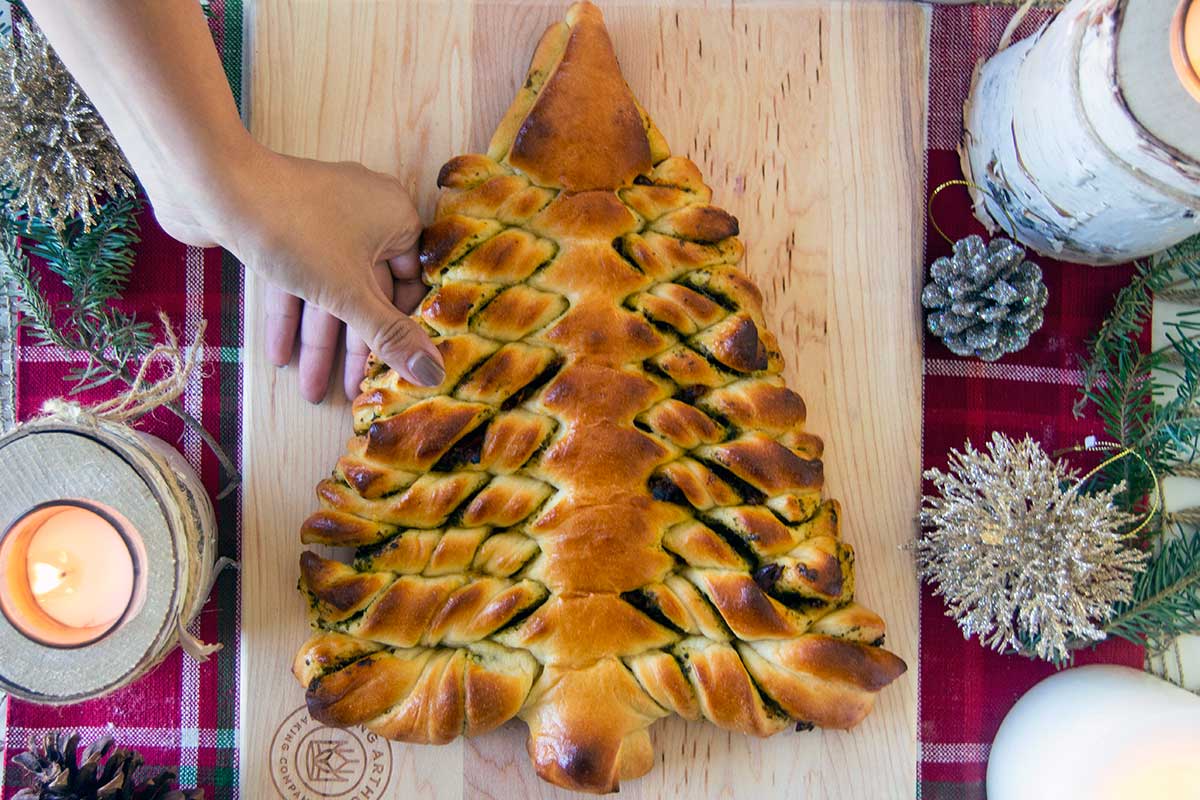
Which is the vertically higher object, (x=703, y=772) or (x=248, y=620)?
(x=248, y=620)

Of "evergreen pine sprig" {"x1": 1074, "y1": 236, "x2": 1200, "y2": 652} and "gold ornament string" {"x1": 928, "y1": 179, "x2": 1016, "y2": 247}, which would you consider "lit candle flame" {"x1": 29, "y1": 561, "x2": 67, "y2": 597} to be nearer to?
"gold ornament string" {"x1": 928, "y1": 179, "x2": 1016, "y2": 247}

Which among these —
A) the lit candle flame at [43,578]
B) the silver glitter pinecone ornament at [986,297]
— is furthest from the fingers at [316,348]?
the silver glitter pinecone ornament at [986,297]

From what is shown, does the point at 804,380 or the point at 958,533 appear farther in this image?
the point at 804,380

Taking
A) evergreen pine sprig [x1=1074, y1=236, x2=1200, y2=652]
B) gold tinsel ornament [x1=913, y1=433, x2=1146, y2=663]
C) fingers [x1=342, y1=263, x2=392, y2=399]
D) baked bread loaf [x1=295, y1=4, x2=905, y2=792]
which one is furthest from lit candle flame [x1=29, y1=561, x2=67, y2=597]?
evergreen pine sprig [x1=1074, y1=236, x2=1200, y2=652]

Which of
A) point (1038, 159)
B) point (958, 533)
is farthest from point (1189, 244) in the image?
point (958, 533)

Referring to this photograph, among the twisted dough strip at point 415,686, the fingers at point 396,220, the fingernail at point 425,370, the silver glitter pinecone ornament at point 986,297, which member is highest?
the fingers at point 396,220

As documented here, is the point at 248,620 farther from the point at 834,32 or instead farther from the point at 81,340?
the point at 834,32

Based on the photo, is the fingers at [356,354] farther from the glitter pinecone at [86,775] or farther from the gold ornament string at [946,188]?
the gold ornament string at [946,188]
